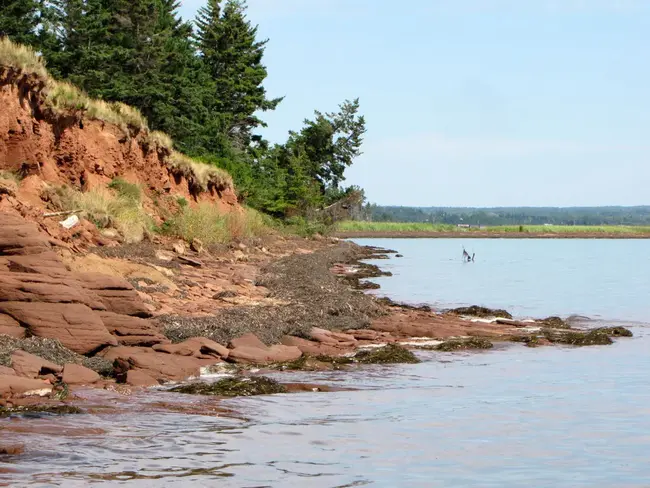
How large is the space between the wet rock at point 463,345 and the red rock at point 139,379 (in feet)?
23.2

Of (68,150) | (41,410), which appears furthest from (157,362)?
(68,150)

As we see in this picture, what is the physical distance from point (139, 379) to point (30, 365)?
156 centimetres

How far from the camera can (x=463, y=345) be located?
1914 centimetres

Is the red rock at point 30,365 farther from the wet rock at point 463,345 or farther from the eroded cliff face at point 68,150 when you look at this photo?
the eroded cliff face at point 68,150

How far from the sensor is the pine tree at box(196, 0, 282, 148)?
69.8 meters

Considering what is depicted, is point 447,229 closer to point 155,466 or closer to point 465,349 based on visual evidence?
point 465,349

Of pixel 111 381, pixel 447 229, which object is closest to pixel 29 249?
pixel 111 381

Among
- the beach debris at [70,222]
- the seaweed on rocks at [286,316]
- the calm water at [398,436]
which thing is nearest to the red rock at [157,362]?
the calm water at [398,436]

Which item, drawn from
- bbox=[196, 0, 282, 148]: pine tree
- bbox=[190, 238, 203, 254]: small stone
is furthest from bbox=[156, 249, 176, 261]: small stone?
→ bbox=[196, 0, 282, 148]: pine tree

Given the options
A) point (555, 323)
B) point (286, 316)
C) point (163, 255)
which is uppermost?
point (163, 255)

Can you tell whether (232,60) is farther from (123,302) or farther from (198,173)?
(123,302)

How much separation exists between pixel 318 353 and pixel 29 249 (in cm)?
538

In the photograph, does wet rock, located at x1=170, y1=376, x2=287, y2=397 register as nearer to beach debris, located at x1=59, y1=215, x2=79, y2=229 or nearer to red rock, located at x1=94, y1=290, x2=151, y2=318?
red rock, located at x1=94, y1=290, x2=151, y2=318

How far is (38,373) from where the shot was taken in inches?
496
